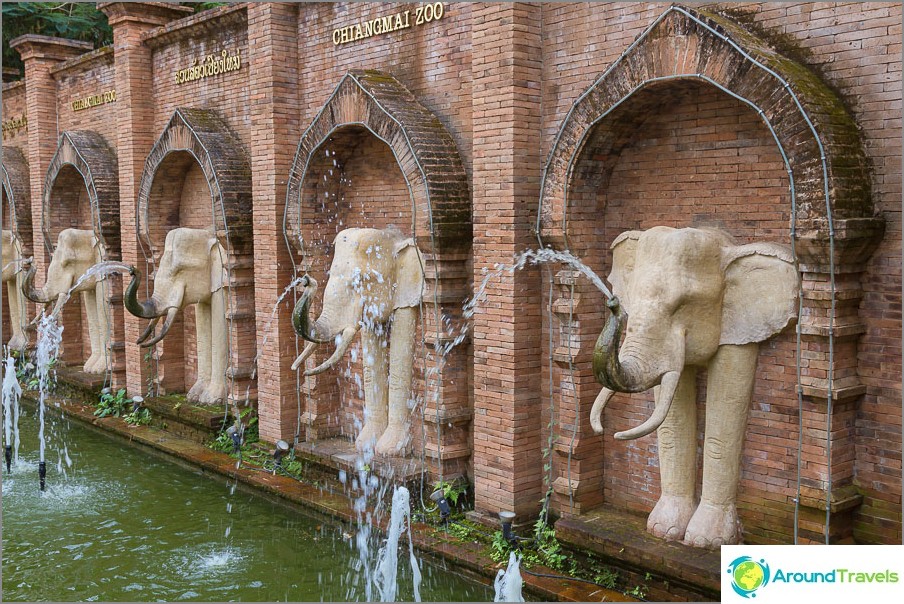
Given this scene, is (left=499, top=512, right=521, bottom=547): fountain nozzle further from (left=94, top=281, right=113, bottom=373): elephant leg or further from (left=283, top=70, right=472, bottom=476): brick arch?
(left=94, top=281, right=113, bottom=373): elephant leg

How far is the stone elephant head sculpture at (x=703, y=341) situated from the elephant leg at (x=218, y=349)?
22.6 ft

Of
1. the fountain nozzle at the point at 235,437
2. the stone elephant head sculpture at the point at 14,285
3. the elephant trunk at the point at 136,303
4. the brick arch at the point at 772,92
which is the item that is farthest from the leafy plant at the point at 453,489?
the stone elephant head sculpture at the point at 14,285

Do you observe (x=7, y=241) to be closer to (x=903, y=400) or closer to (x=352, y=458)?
(x=352, y=458)

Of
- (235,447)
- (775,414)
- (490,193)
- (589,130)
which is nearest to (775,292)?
(775,414)

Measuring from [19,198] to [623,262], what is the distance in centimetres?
1439

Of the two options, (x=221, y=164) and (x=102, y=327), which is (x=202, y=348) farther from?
(x=102, y=327)

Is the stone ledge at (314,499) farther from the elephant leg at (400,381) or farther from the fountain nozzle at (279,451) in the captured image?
the elephant leg at (400,381)

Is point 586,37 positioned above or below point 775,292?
above

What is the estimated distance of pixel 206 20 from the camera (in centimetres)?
1231

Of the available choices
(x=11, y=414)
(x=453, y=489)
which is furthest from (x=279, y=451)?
(x=11, y=414)

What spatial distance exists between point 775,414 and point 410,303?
3.95 m

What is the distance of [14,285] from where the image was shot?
62.2 ft

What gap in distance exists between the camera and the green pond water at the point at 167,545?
7738 mm

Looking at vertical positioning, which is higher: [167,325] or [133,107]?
[133,107]
